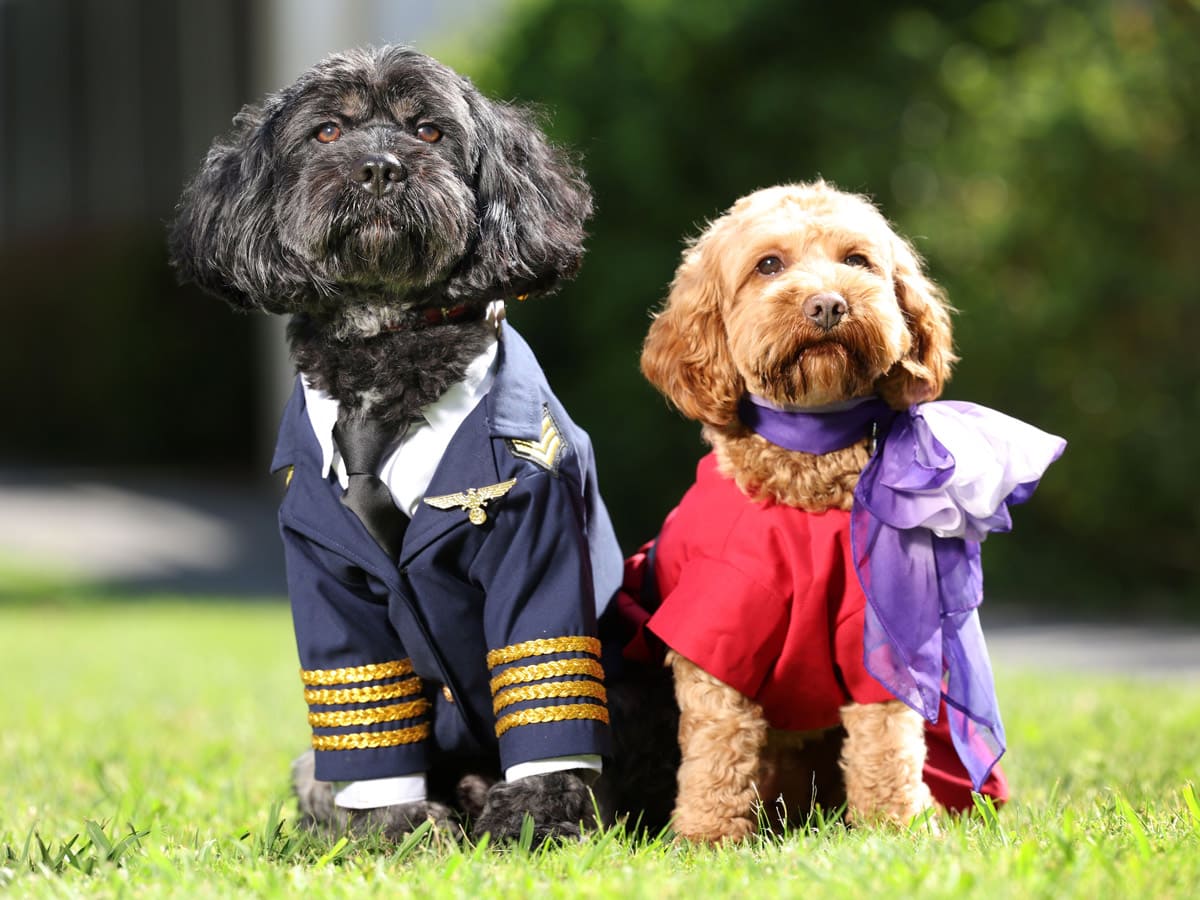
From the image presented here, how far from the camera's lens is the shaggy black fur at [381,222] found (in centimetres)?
293

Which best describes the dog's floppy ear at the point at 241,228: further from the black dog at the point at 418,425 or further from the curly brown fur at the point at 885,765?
the curly brown fur at the point at 885,765

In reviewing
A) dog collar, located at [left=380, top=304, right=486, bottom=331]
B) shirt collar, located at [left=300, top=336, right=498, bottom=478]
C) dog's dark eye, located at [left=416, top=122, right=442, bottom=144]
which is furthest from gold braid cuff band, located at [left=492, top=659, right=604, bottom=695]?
dog's dark eye, located at [left=416, top=122, right=442, bottom=144]

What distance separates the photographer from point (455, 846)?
2.84 metres

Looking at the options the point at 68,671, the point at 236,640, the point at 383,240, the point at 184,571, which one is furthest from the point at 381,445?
the point at 184,571

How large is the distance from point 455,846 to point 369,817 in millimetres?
356

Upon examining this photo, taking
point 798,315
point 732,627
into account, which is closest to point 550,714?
point 732,627

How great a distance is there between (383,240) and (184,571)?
32.8 feet

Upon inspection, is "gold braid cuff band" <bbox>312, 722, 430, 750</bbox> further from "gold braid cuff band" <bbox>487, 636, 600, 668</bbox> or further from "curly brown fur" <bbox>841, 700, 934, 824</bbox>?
"curly brown fur" <bbox>841, 700, 934, 824</bbox>

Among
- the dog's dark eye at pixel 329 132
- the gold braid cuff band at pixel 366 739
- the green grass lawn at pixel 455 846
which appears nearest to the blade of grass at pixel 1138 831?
the green grass lawn at pixel 455 846

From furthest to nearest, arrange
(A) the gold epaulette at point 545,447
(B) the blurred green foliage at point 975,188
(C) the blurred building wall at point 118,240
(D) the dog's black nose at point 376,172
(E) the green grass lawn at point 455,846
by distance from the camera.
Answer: (C) the blurred building wall at point 118,240 → (B) the blurred green foliage at point 975,188 → (A) the gold epaulette at point 545,447 → (D) the dog's black nose at point 376,172 → (E) the green grass lawn at point 455,846

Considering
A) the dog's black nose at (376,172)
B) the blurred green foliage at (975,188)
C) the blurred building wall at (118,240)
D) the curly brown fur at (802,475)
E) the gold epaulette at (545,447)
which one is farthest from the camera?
the blurred building wall at (118,240)

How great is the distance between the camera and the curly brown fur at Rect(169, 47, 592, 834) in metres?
2.94

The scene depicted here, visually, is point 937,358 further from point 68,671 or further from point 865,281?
point 68,671

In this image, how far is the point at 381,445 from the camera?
305cm
